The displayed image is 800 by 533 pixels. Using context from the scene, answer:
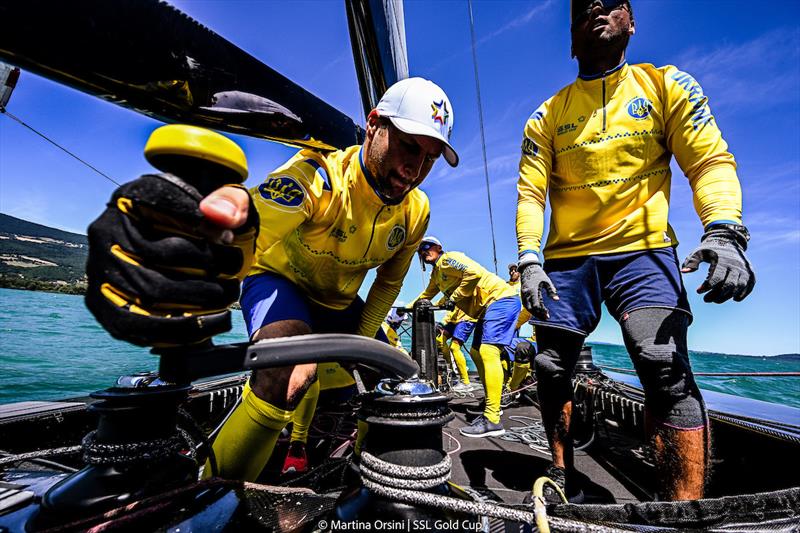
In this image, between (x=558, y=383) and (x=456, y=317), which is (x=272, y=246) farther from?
(x=456, y=317)

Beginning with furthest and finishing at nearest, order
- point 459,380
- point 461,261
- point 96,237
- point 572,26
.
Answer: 1. point 459,380
2. point 461,261
3. point 572,26
4. point 96,237

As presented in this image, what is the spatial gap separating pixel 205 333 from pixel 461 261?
4183 mm

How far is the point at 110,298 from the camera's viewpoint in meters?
0.52

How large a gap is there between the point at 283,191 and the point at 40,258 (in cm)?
1701

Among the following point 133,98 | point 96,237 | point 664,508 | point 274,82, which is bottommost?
point 664,508

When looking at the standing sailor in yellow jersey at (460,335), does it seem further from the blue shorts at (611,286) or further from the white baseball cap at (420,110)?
the white baseball cap at (420,110)

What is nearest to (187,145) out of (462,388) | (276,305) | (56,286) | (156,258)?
(156,258)

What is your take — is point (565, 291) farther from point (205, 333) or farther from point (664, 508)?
point (205, 333)

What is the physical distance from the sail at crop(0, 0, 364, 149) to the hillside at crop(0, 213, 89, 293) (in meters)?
0.49

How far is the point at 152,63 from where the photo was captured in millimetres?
1104

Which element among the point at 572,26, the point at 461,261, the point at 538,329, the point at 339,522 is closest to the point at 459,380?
the point at 461,261

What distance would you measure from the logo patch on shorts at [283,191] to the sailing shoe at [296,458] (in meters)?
1.53

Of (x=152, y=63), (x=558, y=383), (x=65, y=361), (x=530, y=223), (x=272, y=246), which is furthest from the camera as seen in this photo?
(x=65, y=361)

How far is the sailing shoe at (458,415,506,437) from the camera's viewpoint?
331 centimetres
